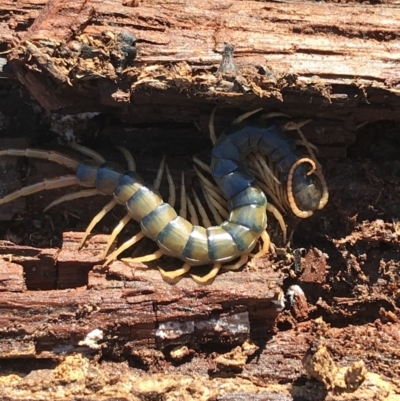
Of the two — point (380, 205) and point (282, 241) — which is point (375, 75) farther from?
point (282, 241)

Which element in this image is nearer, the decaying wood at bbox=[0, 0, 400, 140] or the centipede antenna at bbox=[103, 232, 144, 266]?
the decaying wood at bbox=[0, 0, 400, 140]

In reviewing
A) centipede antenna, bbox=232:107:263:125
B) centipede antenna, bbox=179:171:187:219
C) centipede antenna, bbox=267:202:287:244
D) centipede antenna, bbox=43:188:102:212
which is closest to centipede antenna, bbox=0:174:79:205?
centipede antenna, bbox=43:188:102:212

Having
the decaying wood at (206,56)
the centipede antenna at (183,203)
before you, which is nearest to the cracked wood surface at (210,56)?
the decaying wood at (206,56)

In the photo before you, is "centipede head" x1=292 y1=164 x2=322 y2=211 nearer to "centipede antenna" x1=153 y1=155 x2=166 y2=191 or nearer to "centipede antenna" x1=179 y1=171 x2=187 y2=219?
"centipede antenna" x1=179 y1=171 x2=187 y2=219

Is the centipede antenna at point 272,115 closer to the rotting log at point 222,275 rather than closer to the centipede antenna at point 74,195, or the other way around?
the rotting log at point 222,275

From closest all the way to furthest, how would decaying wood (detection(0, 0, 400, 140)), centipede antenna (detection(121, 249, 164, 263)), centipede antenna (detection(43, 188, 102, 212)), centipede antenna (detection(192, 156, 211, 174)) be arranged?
decaying wood (detection(0, 0, 400, 140)) < centipede antenna (detection(121, 249, 164, 263)) < centipede antenna (detection(43, 188, 102, 212)) < centipede antenna (detection(192, 156, 211, 174))

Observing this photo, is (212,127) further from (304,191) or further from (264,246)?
(264,246)

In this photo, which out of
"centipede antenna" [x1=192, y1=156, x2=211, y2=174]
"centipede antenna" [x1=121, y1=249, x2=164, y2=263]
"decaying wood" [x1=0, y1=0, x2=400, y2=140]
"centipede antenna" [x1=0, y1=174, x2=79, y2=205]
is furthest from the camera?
"centipede antenna" [x1=192, y1=156, x2=211, y2=174]

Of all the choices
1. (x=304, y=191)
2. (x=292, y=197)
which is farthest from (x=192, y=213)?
(x=304, y=191)
